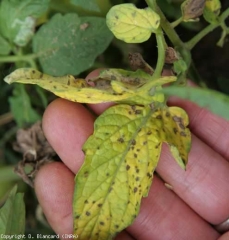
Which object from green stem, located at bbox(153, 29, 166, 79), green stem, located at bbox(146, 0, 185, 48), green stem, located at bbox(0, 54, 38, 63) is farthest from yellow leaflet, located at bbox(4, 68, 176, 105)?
green stem, located at bbox(0, 54, 38, 63)

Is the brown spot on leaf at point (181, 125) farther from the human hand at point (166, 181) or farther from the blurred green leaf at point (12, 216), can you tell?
the blurred green leaf at point (12, 216)

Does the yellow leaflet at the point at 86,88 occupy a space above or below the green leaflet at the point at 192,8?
below

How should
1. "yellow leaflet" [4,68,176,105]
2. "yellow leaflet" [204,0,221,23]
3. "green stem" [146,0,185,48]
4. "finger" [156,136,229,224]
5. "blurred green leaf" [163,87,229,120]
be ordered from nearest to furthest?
"blurred green leaf" [163,87,229,120] < "yellow leaflet" [4,68,176,105] < "green stem" [146,0,185,48] < "yellow leaflet" [204,0,221,23] < "finger" [156,136,229,224]

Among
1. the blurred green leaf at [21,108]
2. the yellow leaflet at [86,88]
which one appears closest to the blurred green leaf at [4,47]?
the blurred green leaf at [21,108]

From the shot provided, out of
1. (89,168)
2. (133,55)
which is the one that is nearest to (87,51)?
(133,55)

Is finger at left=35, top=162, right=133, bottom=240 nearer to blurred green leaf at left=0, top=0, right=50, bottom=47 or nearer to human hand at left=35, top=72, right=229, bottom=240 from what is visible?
human hand at left=35, top=72, right=229, bottom=240

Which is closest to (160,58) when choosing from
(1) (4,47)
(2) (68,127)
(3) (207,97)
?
(3) (207,97)
